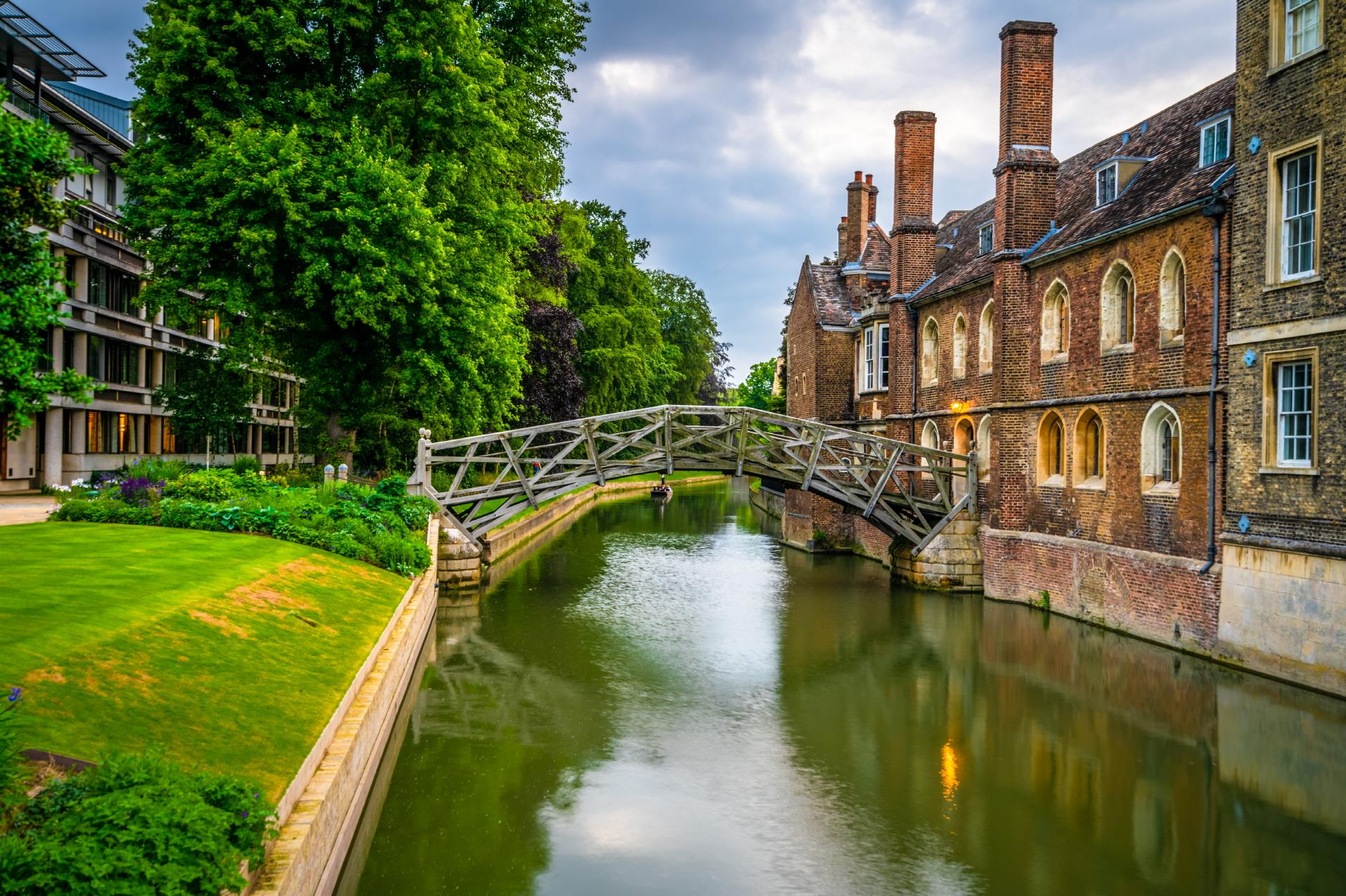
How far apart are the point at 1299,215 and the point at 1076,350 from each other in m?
6.31

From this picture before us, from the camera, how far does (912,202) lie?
2906 cm

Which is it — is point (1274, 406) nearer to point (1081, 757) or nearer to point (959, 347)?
point (1081, 757)

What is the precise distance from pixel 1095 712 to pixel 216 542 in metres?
13.9

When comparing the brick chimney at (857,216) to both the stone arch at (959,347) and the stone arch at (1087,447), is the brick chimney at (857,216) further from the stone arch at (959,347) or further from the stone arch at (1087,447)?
the stone arch at (1087,447)

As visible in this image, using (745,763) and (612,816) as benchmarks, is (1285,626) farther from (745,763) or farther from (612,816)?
(612,816)

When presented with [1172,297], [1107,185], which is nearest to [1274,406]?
[1172,297]

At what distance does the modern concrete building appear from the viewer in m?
29.1

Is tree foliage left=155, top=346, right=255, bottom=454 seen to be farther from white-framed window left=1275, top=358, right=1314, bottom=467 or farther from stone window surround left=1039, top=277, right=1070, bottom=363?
white-framed window left=1275, top=358, right=1314, bottom=467

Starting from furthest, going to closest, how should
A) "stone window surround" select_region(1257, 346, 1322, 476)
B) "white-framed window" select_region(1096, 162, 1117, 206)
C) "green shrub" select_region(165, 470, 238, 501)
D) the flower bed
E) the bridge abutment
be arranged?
the bridge abutment < "white-framed window" select_region(1096, 162, 1117, 206) < "green shrub" select_region(165, 470, 238, 501) < the flower bed < "stone window surround" select_region(1257, 346, 1322, 476)

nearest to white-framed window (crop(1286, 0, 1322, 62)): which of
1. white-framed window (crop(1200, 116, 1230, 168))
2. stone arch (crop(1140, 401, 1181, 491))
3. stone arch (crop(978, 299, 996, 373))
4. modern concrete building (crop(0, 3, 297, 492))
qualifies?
white-framed window (crop(1200, 116, 1230, 168))

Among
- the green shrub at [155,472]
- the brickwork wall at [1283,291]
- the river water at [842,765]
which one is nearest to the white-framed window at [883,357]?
the river water at [842,765]

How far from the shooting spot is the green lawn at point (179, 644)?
726 cm

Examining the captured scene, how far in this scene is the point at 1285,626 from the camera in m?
14.4

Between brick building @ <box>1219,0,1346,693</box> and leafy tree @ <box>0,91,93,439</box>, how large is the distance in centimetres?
1593
